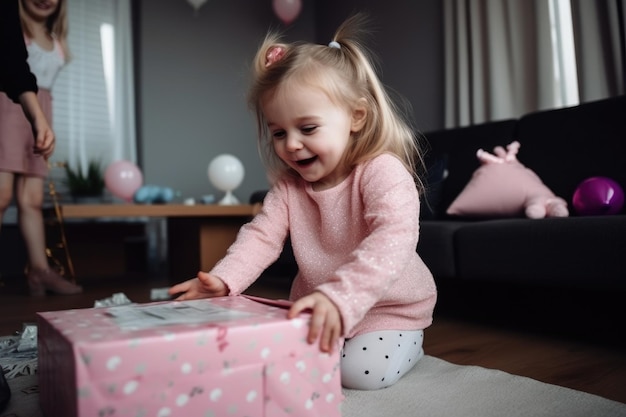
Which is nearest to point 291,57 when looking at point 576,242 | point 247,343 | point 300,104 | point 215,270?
point 300,104

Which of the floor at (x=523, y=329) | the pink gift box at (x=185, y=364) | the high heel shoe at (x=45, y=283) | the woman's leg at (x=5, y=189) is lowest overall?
the floor at (x=523, y=329)

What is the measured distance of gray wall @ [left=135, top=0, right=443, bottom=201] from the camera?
343cm

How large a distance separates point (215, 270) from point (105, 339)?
374 millimetres

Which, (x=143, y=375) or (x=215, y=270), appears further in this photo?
(x=215, y=270)

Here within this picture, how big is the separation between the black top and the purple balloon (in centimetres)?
158

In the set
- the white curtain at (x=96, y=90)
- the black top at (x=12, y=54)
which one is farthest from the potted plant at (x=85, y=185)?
the black top at (x=12, y=54)

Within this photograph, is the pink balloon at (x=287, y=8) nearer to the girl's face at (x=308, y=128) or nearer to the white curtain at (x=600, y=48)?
the white curtain at (x=600, y=48)

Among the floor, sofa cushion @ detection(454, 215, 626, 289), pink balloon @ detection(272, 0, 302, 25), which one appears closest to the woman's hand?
the floor

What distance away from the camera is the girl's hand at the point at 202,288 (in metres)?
0.88

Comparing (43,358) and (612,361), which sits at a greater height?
(43,358)

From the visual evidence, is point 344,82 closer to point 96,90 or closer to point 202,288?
point 202,288

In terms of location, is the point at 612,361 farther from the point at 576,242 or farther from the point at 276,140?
the point at 276,140

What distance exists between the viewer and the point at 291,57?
940 mm

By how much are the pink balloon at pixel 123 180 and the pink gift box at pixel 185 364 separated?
91.3 inches
